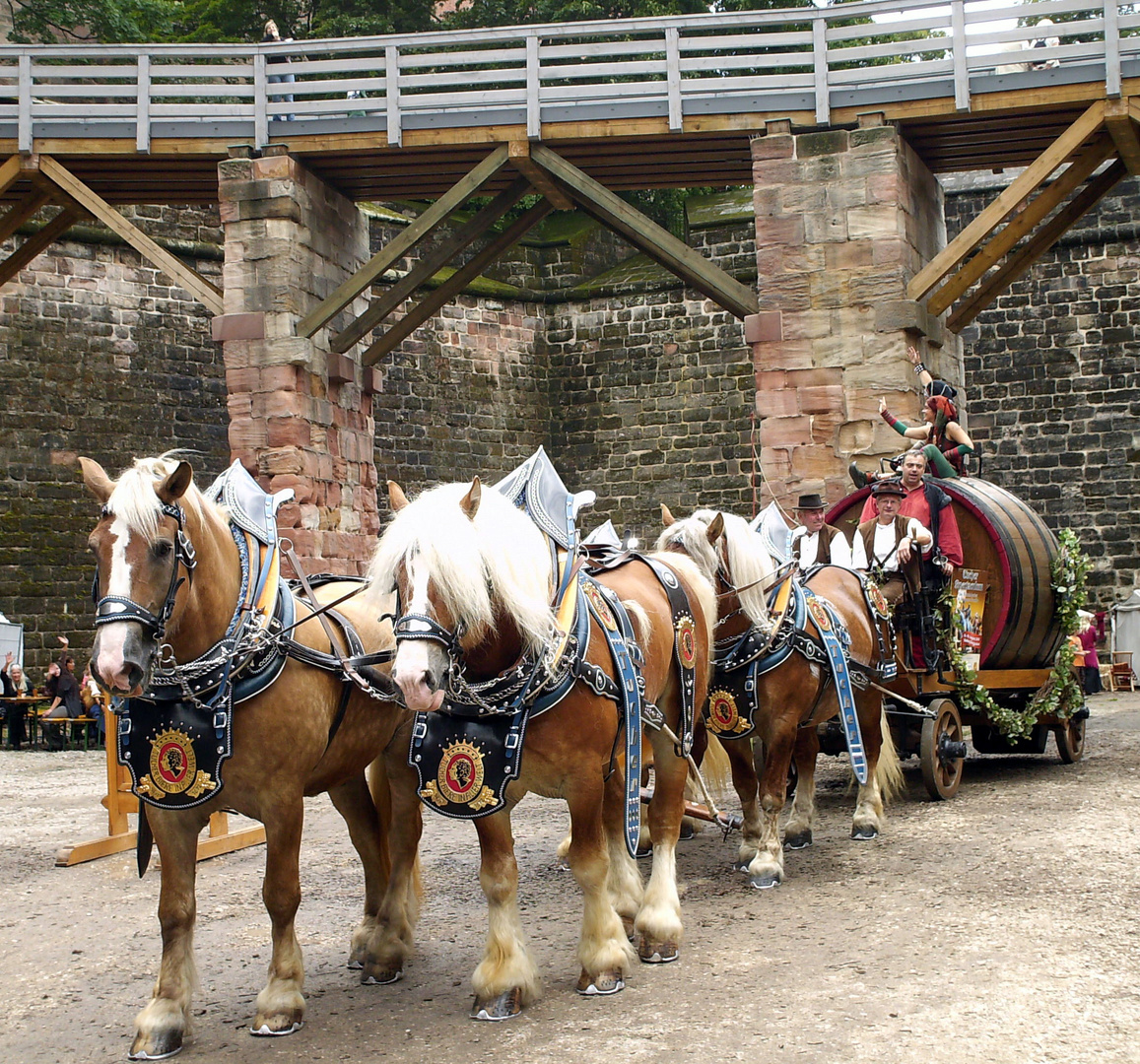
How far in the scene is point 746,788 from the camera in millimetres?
6199

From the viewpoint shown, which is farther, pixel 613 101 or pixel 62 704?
pixel 62 704

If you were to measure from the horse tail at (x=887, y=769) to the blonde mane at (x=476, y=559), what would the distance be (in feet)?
12.1

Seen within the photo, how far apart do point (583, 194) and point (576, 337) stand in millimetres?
9563

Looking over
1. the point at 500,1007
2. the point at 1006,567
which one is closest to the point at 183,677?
the point at 500,1007

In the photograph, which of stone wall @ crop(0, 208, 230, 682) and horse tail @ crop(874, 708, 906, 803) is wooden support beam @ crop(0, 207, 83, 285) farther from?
horse tail @ crop(874, 708, 906, 803)

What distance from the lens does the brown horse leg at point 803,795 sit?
6.54m

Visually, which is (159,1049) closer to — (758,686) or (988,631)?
(758,686)

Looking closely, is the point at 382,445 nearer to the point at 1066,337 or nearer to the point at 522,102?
the point at 522,102

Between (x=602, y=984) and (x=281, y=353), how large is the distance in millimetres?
9228

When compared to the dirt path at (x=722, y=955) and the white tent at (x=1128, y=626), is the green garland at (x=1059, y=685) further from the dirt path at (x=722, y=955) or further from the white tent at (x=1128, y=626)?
the white tent at (x=1128, y=626)

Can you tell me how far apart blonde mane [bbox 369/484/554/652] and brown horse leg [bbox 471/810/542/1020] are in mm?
622

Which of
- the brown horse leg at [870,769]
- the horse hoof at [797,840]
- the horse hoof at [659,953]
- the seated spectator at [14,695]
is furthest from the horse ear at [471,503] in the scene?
the seated spectator at [14,695]

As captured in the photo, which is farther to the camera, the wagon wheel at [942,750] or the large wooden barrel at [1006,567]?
the large wooden barrel at [1006,567]

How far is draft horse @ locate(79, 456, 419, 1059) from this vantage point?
3570 millimetres
